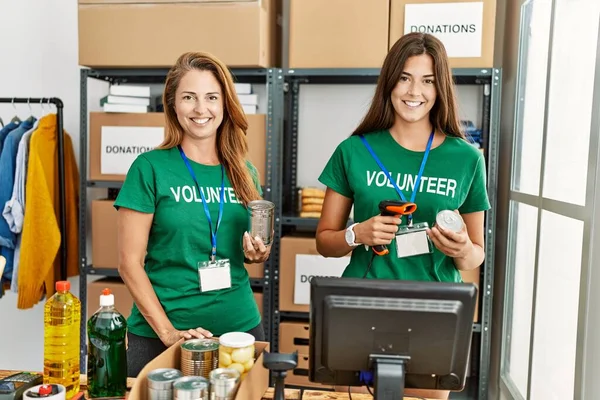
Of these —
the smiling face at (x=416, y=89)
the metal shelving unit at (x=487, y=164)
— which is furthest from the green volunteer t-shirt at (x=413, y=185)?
the metal shelving unit at (x=487, y=164)

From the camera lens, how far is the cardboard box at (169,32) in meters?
2.57

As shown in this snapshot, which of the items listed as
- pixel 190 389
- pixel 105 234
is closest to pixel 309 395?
pixel 190 389

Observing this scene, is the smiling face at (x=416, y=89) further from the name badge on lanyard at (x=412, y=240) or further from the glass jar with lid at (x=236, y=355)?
the glass jar with lid at (x=236, y=355)

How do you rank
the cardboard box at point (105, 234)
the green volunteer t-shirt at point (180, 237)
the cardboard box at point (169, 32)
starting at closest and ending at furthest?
1. the green volunteer t-shirt at point (180, 237)
2. the cardboard box at point (169, 32)
3. the cardboard box at point (105, 234)

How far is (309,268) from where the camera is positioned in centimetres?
268

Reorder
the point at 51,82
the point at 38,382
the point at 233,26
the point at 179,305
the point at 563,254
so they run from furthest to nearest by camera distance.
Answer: the point at 51,82 < the point at 233,26 < the point at 563,254 < the point at 179,305 < the point at 38,382

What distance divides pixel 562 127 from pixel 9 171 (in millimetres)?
2572

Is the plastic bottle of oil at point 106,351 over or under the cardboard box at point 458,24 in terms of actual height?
under

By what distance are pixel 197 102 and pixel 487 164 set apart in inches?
62.6

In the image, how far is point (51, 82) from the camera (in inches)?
129

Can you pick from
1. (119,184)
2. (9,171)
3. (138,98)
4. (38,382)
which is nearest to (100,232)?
(119,184)

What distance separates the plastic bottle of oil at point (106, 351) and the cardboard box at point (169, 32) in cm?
167

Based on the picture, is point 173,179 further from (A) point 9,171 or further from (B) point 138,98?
(A) point 9,171

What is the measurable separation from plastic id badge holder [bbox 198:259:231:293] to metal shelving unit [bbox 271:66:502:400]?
1.15 m
